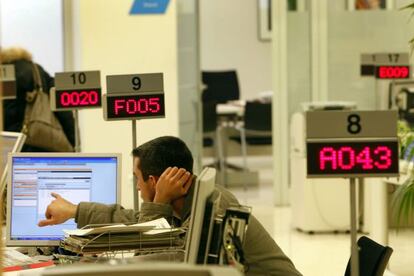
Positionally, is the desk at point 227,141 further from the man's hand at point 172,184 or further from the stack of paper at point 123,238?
the stack of paper at point 123,238

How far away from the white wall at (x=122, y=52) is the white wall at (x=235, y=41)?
5.42m

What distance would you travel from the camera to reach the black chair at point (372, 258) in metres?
3.66

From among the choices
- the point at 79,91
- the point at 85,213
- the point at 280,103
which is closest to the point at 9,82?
the point at 79,91

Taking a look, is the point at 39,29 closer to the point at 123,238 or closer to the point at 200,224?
the point at 123,238

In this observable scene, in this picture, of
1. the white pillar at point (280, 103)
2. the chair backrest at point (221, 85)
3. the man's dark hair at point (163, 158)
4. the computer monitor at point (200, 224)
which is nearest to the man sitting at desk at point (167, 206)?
the man's dark hair at point (163, 158)

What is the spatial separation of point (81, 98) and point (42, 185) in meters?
1.53

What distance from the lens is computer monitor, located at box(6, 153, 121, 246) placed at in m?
4.08

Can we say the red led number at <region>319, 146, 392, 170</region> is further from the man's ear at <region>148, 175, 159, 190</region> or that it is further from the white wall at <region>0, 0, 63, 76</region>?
the white wall at <region>0, 0, 63, 76</region>

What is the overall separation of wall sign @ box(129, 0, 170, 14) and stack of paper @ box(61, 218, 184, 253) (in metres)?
5.98

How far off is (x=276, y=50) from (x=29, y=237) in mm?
6278

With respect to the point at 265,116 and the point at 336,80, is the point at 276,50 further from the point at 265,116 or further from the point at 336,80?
the point at 265,116

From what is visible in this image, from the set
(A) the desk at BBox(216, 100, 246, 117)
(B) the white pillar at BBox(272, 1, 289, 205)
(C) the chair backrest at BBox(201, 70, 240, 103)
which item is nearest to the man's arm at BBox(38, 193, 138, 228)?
(B) the white pillar at BBox(272, 1, 289, 205)

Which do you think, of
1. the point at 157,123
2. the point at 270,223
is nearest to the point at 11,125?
the point at 157,123

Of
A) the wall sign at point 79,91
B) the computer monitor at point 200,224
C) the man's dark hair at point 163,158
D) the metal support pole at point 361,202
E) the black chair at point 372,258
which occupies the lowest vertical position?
the metal support pole at point 361,202
